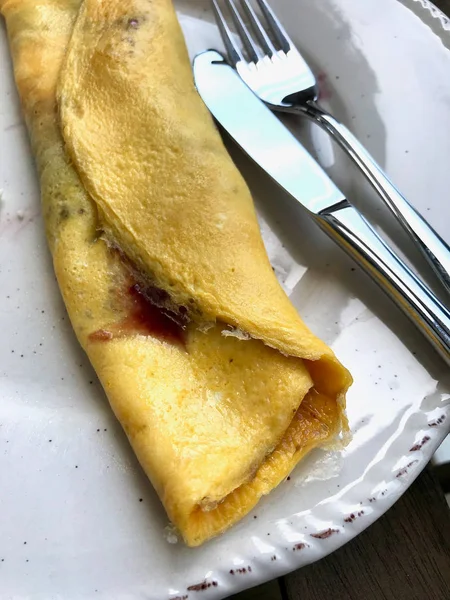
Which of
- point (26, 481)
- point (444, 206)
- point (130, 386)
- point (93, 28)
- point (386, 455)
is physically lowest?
point (26, 481)

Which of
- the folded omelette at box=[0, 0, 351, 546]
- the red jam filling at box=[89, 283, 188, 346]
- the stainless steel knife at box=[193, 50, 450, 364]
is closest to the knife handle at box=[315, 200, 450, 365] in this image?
the stainless steel knife at box=[193, 50, 450, 364]

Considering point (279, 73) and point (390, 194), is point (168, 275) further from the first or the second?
point (279, 73)

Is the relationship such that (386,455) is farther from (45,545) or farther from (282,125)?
(282,125)

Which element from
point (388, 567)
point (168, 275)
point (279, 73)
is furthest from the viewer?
point (279, 73)

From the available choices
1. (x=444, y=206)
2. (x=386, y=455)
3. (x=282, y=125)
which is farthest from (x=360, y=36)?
(x=386, y=455)

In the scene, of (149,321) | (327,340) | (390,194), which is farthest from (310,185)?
(149,321)

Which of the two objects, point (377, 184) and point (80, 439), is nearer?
point (80, 439)
